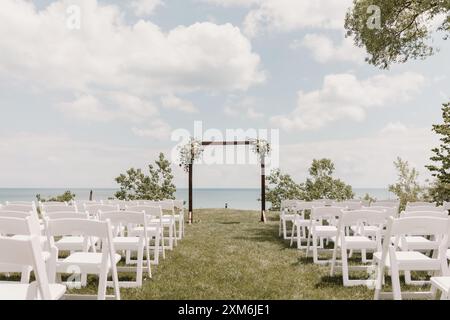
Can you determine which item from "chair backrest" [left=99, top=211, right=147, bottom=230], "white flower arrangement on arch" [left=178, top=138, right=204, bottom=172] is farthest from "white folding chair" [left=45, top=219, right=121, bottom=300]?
"white flower arrangement on arch" [left=178, top=138, right=204, bottom=172]

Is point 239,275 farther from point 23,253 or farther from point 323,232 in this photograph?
point 23,253

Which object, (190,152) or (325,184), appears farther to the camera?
(325,184)

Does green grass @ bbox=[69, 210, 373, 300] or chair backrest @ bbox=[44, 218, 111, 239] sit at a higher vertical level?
chair backrest @ bbox=[44, 218, 111, 239]

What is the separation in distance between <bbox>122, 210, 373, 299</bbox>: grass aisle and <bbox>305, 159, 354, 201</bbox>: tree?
7937 mm

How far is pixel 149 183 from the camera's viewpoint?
18953mm

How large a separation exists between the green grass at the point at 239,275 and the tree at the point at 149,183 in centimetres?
863

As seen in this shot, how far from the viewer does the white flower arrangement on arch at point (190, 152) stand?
16625 millimetres

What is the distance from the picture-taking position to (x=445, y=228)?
411 centimetres

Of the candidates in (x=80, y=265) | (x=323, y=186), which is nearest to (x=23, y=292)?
(x=80, y=265)

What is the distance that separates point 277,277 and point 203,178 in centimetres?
1163

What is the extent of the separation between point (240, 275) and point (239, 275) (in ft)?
0.05

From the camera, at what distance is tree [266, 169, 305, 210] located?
19.3 meters

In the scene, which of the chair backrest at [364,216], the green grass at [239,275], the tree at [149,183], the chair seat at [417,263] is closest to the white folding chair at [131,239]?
the green grass at [239,275]

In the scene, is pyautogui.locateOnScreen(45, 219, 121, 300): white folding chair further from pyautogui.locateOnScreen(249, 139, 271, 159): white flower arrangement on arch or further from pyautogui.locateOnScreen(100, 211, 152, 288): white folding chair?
pyautogui.locateOnScreen(249, 139, 271, 159): white flower arrangement on arch
